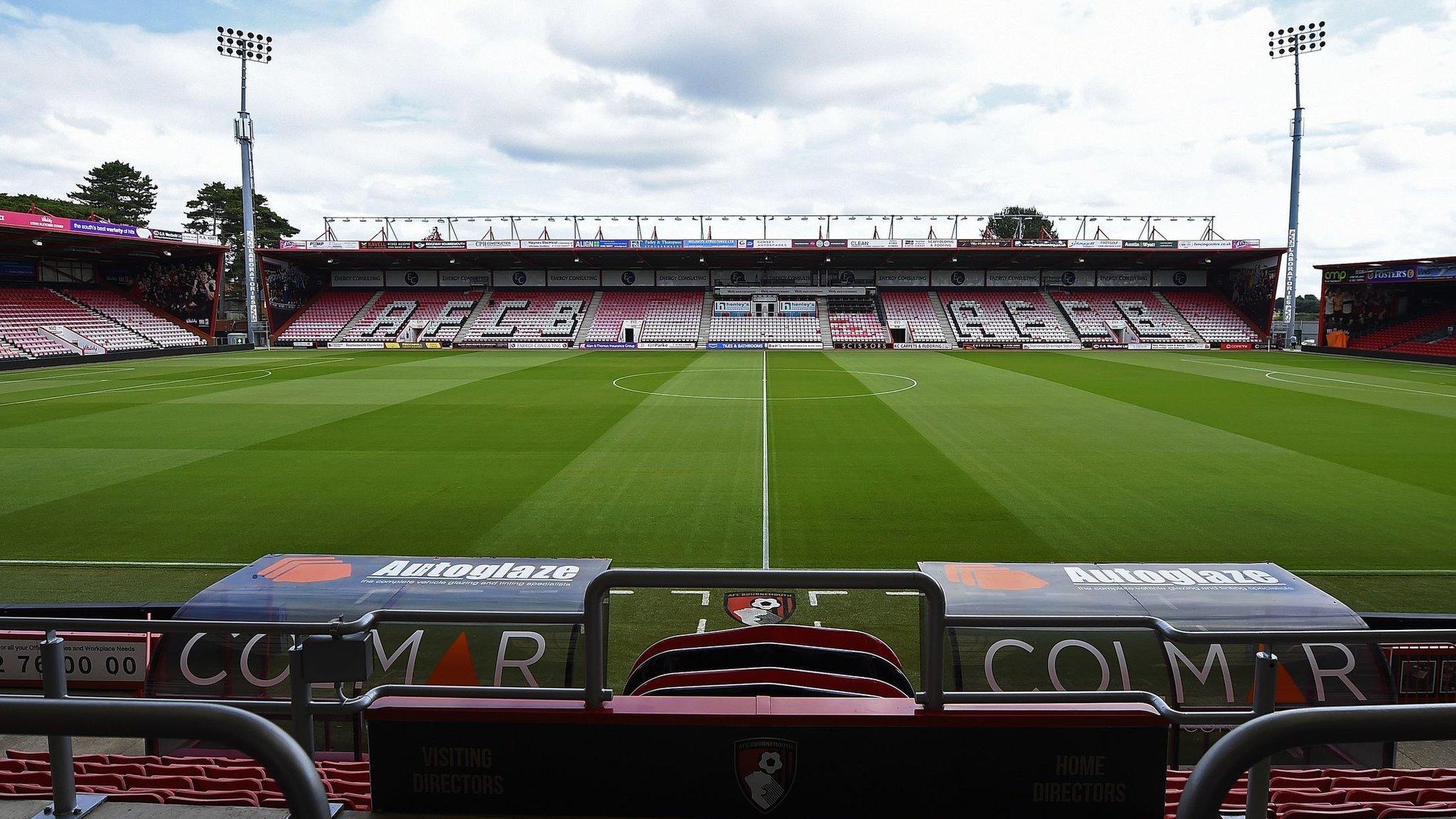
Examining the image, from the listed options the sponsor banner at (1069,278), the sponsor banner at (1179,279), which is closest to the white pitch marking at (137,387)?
the sponsor banner at (1069,278)

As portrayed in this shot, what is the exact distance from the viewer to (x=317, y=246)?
59312 millimetres

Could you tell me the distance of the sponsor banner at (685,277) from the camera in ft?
227

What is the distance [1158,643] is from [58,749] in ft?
19.0

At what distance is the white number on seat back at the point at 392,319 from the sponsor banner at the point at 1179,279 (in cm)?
6377

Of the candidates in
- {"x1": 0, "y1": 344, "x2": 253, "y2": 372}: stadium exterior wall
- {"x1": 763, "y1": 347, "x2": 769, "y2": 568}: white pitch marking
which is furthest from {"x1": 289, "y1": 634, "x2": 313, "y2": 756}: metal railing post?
{"x1": 0, "y1": 344, "x2": 253, "y2": 372}: stadium exterior wall

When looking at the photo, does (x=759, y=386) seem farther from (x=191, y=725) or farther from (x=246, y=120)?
(x=246, y=120)

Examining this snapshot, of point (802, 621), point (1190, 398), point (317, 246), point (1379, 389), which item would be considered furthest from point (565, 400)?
point (317, 246)

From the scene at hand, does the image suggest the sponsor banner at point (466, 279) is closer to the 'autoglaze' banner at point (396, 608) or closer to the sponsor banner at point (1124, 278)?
the sponsor banner at point (1124, 278)

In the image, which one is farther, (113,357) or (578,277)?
(578,277)

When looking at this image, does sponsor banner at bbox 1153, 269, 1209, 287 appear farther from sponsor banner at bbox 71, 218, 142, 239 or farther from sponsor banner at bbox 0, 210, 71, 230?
sponsor banner at bbox 0, 210, 71, 230

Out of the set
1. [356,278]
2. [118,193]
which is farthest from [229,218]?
[356,278]

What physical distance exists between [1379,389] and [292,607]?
35.8m

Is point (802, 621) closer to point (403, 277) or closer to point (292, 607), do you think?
point (292, 607)

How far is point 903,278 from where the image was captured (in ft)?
224
